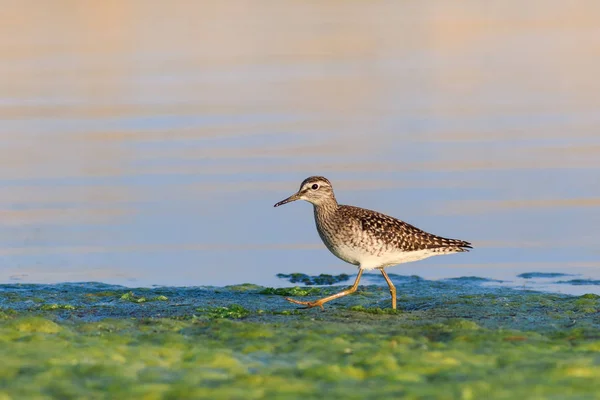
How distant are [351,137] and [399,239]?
395 inches

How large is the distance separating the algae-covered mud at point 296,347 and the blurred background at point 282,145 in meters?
2.82

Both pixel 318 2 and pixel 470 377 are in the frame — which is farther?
pixel 318 2

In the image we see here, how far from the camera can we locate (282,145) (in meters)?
21.4

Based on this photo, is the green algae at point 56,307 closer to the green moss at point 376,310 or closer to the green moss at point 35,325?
the green moss at point 35,325

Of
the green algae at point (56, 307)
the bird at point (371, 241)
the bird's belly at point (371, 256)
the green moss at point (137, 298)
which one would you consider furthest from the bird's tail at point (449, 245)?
the green algae at point (56, 307)

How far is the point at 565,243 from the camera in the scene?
16.1 meters

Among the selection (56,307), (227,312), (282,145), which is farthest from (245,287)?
(282,145)

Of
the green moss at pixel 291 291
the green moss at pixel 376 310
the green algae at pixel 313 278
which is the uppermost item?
the green algae at pixel 313 278

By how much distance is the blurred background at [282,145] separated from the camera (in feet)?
52.6

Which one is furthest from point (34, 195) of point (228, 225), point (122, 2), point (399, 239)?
point (122, 2)

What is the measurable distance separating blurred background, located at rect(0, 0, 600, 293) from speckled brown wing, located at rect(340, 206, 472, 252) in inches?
86.3

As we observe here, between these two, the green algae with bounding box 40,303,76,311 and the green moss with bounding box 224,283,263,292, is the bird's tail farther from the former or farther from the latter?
the green algae with bounding box 40,303,76,311

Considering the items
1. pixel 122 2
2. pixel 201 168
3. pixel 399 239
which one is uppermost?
pixel 122 2

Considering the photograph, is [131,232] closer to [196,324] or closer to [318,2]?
[196,324]
